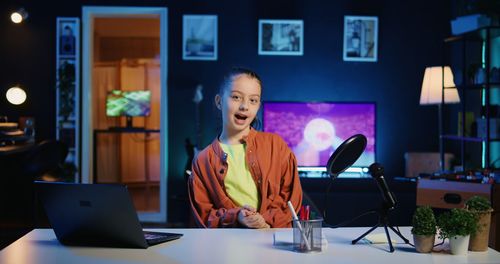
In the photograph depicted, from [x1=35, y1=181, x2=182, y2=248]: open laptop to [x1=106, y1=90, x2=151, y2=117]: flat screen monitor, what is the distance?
6436 millimetres

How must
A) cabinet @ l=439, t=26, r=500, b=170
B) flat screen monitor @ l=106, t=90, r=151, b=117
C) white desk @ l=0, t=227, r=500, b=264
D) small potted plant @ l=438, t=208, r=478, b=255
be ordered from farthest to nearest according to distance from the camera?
flat screen monitor @ l=106, t=90, r=151, b=117 < cabinet @ l=439, t=26, r=500, b=170 < small potted plant @ l=438, t=208, r=478, b=255 < white desk @ l=0, t=227, r=500, b=264

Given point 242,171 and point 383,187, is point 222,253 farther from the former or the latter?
point 242,171

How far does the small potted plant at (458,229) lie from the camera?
6.22ft

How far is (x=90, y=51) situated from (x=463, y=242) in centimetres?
541

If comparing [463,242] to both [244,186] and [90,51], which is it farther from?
[90,51]

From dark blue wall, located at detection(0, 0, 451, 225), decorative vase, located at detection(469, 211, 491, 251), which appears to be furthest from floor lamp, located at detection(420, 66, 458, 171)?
decorative vase, located at detection(469, 211, 491, 251)

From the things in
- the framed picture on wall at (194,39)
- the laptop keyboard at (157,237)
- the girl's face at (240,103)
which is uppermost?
the framed picture on wall at (194,39)

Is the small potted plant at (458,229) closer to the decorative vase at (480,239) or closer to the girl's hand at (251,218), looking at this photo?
the decorative vase at (480,239)

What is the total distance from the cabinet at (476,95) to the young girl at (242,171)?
297 cm

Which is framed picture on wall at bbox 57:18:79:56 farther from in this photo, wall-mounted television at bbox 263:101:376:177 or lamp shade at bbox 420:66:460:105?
lamp shade at bbox 420:66:460:105

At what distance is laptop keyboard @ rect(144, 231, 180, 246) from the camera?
1.98m

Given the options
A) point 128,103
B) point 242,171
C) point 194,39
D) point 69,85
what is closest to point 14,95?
point 69,85

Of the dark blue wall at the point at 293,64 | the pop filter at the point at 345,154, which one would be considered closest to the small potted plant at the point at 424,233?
the pop filter at the point at 345,154

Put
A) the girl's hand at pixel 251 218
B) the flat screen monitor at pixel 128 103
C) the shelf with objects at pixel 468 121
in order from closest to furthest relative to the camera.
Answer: the girl's hand at pixel 251 218
the shelf with objects at pixel 468 121
the flat screen monitor at pixel 128 103
